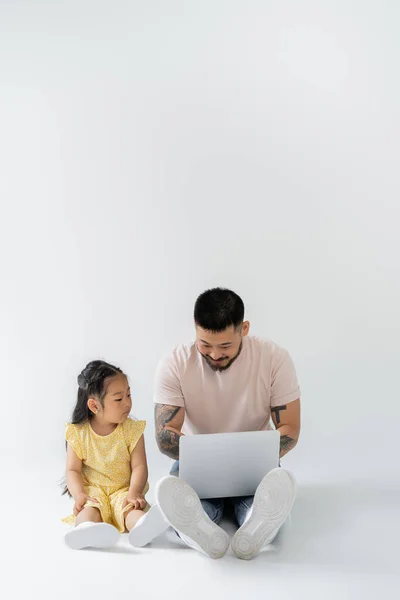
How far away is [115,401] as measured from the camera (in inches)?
138

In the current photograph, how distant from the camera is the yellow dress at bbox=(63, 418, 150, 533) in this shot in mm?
3533

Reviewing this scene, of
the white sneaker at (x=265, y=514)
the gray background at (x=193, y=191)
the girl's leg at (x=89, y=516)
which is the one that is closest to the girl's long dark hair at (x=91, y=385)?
the girl's leg at (x=89, y=516)

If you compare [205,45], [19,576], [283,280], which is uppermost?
[205,45]

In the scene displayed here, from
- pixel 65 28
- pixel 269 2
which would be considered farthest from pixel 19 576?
pixel 269 2

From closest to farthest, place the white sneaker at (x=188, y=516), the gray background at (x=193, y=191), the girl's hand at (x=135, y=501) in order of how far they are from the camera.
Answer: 1. the white sneaker at (x=188, y=516)
2. the girl's hand at (x=135, y=501)
3. the gray background at (x=193, y=191)

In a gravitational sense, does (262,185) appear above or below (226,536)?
above

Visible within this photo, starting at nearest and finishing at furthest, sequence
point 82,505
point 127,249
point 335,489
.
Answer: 1. point 82,505
2. point 335,489
3. point 127,249

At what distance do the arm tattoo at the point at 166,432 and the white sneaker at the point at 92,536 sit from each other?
39 cm

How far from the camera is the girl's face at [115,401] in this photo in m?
3.49

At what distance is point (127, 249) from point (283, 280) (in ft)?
2.72

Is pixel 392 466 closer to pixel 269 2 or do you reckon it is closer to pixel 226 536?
Result: pixel 226 536

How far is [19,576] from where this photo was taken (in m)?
2.98

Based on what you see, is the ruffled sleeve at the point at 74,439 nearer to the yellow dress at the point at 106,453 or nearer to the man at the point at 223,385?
the yellow dress at the point at 106,453

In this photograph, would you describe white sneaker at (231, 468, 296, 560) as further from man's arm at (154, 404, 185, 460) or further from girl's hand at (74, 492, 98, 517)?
girl's hand at (74, 492, 98, 517)
